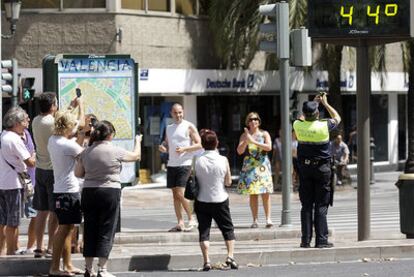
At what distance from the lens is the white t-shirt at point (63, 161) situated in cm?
1236

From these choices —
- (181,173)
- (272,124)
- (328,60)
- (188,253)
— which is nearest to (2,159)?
(188,253)

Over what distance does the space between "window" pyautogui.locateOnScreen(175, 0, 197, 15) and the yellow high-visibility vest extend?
703 inches

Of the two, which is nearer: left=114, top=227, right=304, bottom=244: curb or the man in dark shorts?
the man in dark shorts

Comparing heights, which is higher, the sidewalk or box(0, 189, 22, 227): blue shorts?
box(0, 189, 22, 227): blue shorts

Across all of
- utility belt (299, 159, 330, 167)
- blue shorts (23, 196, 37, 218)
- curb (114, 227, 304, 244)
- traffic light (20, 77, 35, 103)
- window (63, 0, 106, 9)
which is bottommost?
curb (114, 227, 304, 244)

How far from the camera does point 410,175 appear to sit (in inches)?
603

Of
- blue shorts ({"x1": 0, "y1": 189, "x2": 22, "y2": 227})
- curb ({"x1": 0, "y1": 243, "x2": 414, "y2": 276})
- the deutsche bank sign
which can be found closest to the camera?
curb ({"x1": 0, "y1": 243, "x2": 414, "y2": 276})

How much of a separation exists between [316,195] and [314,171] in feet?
1.00

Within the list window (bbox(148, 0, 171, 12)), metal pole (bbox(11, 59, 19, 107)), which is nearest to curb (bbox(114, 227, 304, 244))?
metal pole (bbox(11, 59, 19, 107))

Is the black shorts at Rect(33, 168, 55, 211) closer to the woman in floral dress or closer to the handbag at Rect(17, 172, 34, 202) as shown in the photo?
the handbag at Rect(17, 172, 34, 202)

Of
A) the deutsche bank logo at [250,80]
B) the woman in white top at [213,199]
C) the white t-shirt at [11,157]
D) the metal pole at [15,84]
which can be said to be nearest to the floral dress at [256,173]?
the woman in white top at [213,199]

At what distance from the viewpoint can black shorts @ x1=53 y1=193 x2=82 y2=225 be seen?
1231cm

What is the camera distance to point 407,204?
50.0ft

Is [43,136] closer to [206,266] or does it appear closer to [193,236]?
[206,266]
